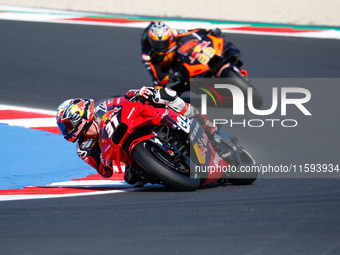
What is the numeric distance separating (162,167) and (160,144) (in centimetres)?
23

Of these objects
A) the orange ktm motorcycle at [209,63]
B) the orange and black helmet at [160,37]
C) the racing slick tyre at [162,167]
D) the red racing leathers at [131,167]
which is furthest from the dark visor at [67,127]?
the orange and black helmet at [160,37]

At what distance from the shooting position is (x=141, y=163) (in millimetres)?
4715

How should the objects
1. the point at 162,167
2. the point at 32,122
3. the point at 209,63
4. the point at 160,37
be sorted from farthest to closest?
the point at 160,37
the point at 209,63
the point at 32,122
the point at 162,167

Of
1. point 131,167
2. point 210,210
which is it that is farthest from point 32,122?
point 210,210

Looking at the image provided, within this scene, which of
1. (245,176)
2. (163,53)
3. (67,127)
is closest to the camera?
(67,127)

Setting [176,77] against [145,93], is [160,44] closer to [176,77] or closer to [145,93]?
[176,77]

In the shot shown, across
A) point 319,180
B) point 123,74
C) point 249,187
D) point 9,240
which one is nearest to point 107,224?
point 9,240

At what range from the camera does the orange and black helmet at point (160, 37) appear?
9.48 m

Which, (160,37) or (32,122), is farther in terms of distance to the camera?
(160,37)

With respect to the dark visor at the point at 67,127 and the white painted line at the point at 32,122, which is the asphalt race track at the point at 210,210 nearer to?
the dark visor at the point at 67,127

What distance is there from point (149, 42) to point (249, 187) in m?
4.92

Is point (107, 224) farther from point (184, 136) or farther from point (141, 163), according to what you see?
point (184, 136)

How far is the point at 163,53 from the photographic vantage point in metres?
9.68

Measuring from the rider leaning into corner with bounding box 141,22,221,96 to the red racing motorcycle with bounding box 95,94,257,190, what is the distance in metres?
4.27
